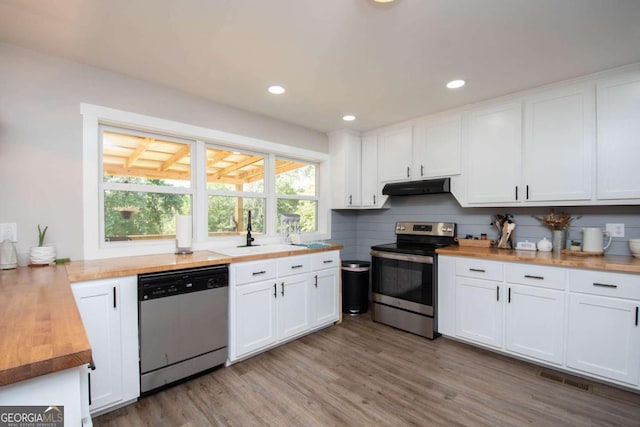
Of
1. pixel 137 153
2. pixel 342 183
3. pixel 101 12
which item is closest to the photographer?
pixel 101 12

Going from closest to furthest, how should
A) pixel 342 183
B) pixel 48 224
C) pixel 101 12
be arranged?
pixel 101 12
pixel 48 224
pixel 342 183

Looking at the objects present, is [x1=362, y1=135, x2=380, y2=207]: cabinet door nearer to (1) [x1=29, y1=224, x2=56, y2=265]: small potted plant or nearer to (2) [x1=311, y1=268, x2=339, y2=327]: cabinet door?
(2) [x1=311, y1=268, x2=339, y2=327]: cabinet door

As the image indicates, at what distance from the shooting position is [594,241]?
2523 mm

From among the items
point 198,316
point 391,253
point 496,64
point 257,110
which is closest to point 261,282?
point 198,316

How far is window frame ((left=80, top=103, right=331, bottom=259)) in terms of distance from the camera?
2270 millimetres

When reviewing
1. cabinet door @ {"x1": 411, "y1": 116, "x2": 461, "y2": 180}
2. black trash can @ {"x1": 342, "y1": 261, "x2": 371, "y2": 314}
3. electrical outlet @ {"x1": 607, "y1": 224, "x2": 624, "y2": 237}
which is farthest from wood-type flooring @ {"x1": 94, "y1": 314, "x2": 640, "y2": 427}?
cabinet door @ {"x1": 411, "y1": 116, "x2": 461, "y2": 180}

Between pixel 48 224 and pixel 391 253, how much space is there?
303cm

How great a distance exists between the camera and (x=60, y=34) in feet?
6.14

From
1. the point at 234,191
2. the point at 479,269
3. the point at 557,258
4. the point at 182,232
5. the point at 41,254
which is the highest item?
the point at 234,191

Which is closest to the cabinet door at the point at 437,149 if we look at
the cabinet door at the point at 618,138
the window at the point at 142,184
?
the cabinet door at the point at 618,138

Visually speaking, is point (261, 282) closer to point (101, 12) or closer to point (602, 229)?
point (101, 12)

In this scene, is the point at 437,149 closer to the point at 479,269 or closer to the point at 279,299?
the point at 479,269

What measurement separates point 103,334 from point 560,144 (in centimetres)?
A: 382

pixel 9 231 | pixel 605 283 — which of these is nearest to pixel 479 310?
pixel 605 283
